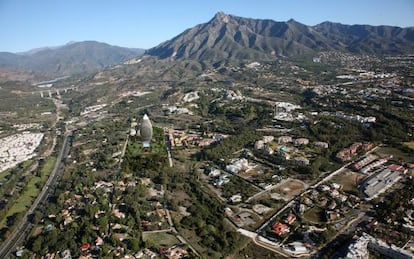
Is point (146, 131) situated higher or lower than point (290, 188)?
higher

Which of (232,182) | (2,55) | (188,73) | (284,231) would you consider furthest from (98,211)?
(2,55)

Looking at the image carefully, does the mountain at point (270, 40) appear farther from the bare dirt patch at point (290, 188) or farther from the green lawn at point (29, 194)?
the bare dirt patch at point (290, 188)

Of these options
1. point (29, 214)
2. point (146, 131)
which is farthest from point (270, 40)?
point (146, 131)

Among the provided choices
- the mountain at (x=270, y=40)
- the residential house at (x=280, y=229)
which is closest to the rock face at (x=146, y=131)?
the residential house at (x=280, y=229)

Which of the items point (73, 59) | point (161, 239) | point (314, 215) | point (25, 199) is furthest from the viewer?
point (73, 59)

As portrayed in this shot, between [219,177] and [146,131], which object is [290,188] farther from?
[146,131]

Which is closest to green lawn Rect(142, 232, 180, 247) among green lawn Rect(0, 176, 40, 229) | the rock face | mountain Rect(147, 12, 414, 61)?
the rock face

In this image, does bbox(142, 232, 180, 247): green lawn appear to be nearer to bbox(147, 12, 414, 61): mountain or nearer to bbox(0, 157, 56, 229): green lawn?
bbox(0, 157, 56, 229): green lawn
